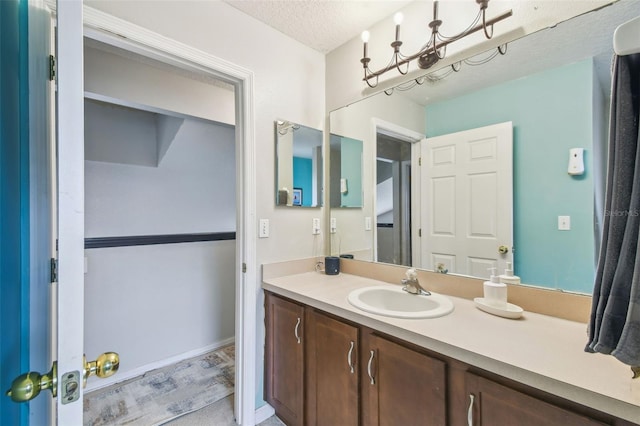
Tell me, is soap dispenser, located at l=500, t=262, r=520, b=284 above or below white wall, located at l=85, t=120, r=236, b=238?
below

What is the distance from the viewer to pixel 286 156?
6.25 ft

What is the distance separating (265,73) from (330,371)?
1.76 m

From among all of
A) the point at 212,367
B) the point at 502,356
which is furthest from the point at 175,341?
the point at 502,356

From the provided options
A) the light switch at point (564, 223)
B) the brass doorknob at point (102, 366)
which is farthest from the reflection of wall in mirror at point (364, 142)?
the brass doorknob at point (102, 366)

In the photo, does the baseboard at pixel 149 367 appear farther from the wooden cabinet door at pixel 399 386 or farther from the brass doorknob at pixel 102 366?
the brass doorknob at pixel 102 366

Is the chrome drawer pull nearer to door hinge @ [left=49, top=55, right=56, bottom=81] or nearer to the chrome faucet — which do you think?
the chrome faucet

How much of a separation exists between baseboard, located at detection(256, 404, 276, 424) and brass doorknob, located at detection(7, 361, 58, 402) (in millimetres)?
1519

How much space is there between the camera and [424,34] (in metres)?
1.53

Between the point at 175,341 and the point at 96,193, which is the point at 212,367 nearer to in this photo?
the point at 175,341

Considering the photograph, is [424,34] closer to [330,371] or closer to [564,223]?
[564,223]

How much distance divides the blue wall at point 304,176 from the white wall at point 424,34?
461 mm

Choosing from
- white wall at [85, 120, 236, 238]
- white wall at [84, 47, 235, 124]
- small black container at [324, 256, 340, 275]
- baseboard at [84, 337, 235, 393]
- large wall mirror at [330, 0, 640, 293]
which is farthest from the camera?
white wall at [85, 120, 236, 238]

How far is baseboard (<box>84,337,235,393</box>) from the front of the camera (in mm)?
2035

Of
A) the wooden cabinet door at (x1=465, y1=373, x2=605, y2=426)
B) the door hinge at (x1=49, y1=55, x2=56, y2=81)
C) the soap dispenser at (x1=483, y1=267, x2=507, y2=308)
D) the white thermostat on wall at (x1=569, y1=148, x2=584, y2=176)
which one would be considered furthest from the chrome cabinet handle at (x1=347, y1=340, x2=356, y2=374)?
the door hinge at (x1=49, y1=55, x2=56, y2=81)
